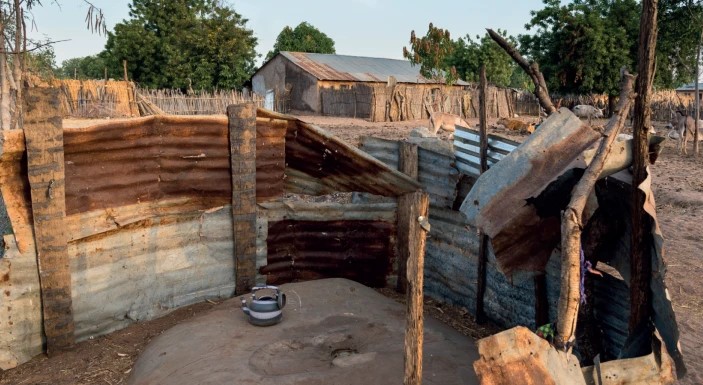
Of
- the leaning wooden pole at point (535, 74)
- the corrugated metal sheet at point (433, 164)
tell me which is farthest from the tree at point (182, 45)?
the leaning wooden pole at point (535, 74)

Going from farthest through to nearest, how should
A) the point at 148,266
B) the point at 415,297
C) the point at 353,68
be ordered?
1. the point at 353,68
2. the point at 148,266
3. the point at 415,297

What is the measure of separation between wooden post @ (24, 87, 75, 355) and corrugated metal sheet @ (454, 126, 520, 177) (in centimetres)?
377

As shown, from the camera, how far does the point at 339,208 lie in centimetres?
662

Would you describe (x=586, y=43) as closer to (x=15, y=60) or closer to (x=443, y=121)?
(x=443, y=121)

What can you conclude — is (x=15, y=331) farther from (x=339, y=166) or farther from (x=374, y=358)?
(x=339, y=166)

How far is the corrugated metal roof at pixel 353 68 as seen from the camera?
32.7m

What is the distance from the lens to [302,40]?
53281 millimetres

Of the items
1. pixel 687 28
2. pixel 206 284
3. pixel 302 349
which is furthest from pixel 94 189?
pixel 687 28

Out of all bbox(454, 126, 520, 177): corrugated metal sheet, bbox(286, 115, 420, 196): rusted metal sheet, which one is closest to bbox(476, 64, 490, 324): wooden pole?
bbox(454, 126, 520, 177): corrugated metal sheet

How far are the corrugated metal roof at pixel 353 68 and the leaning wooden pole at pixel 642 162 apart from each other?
2827 cm

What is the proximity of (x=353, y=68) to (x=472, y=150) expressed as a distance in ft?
101

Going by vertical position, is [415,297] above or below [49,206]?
below

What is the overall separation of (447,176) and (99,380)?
387 cm

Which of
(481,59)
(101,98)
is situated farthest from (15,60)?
(481,59)
